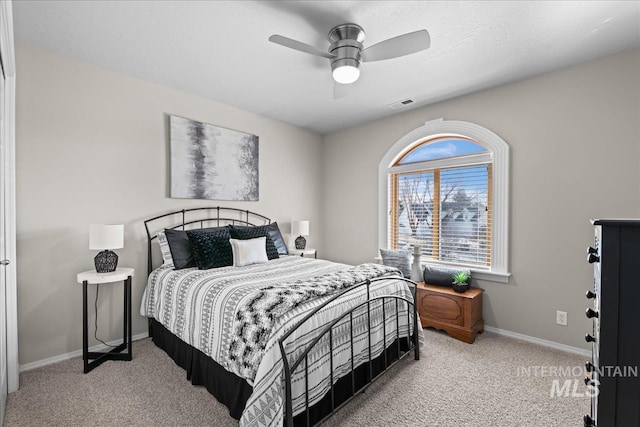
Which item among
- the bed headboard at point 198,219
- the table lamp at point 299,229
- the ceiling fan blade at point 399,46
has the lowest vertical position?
the table lamp at point 299,229

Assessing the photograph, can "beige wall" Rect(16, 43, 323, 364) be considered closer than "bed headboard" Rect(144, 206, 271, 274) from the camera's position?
Yes

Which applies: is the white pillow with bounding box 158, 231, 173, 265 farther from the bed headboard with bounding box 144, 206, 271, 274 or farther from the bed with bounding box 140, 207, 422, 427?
the bed headboard with bounding box 144, 206, 271, 274

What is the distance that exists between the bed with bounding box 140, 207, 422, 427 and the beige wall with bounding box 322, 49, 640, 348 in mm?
1379

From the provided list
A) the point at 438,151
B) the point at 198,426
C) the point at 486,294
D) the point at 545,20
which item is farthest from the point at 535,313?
the point at 198,426

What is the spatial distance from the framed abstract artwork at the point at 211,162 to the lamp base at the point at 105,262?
0.93 metres

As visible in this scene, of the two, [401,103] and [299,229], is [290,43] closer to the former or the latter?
[401,103]

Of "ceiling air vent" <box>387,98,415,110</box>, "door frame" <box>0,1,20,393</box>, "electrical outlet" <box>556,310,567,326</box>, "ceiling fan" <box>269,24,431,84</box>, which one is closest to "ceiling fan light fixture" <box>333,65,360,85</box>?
"ceiling fan" <box>269,24,431,84</box>

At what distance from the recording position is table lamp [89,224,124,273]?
2.45 metres

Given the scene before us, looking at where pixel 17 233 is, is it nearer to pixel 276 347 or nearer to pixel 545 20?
pixel 276 347

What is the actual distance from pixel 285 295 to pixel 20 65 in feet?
9.44

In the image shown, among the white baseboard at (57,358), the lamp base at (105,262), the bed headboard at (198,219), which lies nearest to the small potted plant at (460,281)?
the bed headboard at (198,219)

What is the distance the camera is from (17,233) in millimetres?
2408

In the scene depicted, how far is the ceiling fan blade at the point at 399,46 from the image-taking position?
193cm

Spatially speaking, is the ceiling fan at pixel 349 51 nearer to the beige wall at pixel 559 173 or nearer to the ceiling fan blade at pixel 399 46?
the ceiling fan blade at pixel 399 46
